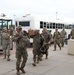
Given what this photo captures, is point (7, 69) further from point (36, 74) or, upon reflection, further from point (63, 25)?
point (63, 25)

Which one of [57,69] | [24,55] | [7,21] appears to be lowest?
[57,69]

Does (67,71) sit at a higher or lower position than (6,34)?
lower

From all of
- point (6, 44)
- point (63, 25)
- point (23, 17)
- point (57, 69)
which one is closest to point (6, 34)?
point (6, 44)

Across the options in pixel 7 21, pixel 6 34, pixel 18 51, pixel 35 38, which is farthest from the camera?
pixel 7 21

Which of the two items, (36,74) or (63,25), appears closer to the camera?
(36,74)

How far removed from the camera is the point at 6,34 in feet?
40.1

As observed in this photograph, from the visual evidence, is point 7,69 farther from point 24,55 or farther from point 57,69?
point 57,69

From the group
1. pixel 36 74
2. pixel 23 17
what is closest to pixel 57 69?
pixel 36 74

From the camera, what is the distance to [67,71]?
9.45 metres

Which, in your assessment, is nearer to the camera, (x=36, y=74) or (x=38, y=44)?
(x=36, y=74)


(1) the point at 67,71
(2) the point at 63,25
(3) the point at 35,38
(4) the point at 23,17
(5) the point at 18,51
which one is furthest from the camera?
(2) the point at 63,25

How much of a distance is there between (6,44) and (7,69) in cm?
286

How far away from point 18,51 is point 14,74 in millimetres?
940

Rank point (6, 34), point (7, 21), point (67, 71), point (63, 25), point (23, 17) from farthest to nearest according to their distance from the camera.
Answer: point (63, 25)
point (23, 17)
point (7, 21)
point (6, 34)
point (67, 71)
